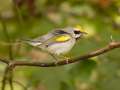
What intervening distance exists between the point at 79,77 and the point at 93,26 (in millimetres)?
688

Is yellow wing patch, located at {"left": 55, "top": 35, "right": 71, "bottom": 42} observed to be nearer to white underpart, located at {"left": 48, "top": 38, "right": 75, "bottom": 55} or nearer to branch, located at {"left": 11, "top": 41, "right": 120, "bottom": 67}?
white underpart, located at {"left": 48, "top": 38, "right": 75, "bottom": 55}

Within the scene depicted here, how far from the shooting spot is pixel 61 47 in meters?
2.13

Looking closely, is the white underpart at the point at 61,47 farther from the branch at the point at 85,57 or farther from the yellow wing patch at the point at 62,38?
the branch at the point at 85,57

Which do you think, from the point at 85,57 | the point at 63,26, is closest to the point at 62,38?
the point at 85,57

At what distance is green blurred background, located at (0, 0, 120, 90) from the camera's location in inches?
94.5

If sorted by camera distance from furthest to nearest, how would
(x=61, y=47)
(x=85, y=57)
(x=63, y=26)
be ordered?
(x=63, y=26), (x=61, y=47), (x=85, y=57)

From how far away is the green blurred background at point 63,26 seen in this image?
94.5 inches

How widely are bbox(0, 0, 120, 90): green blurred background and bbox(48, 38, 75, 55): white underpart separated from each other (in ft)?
0.59

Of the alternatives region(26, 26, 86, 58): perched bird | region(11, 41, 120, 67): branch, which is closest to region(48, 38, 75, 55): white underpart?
region(26, 26, 86, 58): perched bird

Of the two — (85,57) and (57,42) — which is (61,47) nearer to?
(57,42)

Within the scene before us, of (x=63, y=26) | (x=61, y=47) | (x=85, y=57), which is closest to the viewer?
(x=85, y=57)

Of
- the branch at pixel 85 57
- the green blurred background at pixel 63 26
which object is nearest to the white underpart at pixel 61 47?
the green blurred background at pixel 63 26

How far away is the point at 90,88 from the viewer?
2.66 metres

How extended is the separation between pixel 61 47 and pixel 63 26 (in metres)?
0.82
